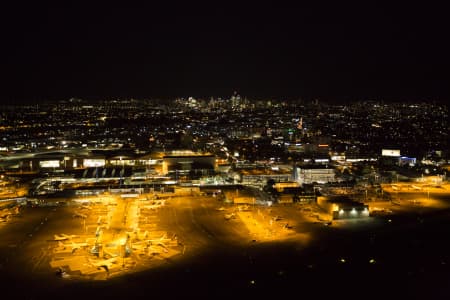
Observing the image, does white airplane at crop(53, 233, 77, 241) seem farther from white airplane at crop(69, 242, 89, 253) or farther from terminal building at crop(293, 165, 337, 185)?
terminal building at crop(293, 165, 337, 185)

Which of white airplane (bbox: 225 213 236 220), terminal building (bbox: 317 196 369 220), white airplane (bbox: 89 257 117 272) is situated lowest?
white airplane (bbox: 89 257 117 272)

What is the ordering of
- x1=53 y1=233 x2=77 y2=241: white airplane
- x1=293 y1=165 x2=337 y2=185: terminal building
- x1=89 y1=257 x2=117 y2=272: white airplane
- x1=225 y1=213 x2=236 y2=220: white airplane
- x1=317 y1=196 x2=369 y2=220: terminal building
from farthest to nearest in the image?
x1=293 y1=165 x2=337 y2=185: terminal building, x1=225 y1=213 x2=236 y2=220: white airplane, x1=317 y1=196 x2=369 y2=220: terminal building, x1=53 y1=233 x2=77 y2=241: white airplane, x1=89 y1=257 x2=117 y2=272: white airplane

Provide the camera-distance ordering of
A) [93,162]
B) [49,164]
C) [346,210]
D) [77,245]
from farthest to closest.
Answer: [93,162]
[49,164]
[346,210]
[77,245]

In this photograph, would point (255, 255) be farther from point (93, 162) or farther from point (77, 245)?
point (93, 162)

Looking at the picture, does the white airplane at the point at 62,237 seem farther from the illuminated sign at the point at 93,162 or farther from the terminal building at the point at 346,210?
the illuminated sign at the point at 93,162

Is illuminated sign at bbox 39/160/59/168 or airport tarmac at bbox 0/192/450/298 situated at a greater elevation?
illuminated sign at bbox 39/160/59/168

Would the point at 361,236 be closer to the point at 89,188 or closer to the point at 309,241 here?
the point at 309,241

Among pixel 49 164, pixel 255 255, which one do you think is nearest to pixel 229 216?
pixel 255 255

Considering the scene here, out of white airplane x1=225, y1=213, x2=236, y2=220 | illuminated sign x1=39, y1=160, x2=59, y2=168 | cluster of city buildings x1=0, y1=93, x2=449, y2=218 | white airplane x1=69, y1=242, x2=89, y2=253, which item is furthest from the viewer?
illuminated sign x1=39, y1=160, x2=59, y2=168

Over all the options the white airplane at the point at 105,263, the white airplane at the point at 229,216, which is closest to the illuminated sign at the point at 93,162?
the white airplane at the point at 229,216

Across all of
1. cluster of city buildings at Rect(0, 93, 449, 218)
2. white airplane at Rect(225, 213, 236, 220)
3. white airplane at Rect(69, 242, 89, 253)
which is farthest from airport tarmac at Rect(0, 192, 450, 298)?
cluster of city buildings at Rect(0, 93, 449, 218)

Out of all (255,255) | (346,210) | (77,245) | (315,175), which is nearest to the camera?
(255,255)

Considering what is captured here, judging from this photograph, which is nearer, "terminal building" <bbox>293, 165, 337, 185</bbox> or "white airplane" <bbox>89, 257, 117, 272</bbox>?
"white airplane" <bbox>89, 257, 117, 272</bbox>
